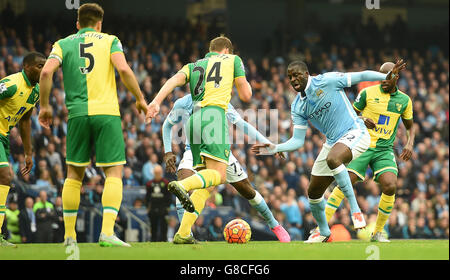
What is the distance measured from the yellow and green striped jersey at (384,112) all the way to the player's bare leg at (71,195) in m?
4.90

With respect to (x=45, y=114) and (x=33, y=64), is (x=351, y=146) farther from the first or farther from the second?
(x=33, y=64)

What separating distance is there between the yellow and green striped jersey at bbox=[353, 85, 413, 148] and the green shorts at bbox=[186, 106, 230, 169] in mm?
3350

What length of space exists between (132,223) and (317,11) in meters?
16.3

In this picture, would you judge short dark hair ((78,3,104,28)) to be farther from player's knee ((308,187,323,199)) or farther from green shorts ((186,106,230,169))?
player's knee ((308,187,323,199))

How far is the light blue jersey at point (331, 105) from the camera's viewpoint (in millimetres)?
9234

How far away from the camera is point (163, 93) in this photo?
7.68 meters

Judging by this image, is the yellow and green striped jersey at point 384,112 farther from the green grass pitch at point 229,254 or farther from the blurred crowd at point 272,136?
the blurred crowd at point 272,136

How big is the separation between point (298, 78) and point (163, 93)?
223cm

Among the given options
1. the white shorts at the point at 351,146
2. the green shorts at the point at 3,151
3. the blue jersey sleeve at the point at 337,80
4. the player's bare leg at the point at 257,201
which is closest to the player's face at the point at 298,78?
the blue jersey sleeve at the point at 337,80

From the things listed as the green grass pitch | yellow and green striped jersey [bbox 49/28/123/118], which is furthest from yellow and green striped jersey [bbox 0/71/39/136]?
the green grass pitch

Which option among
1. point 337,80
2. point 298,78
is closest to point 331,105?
point 337,80

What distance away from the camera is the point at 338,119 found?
9.28 meters
